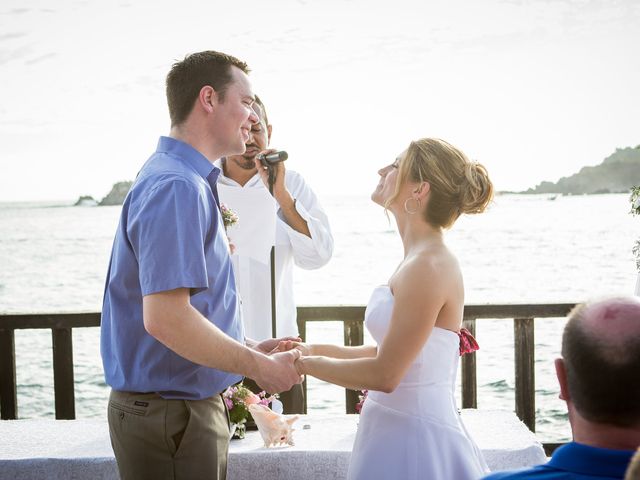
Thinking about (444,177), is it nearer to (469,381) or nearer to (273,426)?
(273,426)

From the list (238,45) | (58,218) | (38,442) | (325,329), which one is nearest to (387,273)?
(325,329)

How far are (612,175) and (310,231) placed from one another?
23234 millimetres

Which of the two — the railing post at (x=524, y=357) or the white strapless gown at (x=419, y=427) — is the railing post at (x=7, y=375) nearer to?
the white strapless gown at (x=419, y=427)

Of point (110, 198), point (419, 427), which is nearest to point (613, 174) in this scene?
point (110, 198)

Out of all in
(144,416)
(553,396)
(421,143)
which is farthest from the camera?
(553,396)

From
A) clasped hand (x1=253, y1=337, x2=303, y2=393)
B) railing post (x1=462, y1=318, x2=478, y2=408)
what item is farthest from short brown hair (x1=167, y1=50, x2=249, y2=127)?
railing post (x1=462, y1=318, x2=478, y2=408)

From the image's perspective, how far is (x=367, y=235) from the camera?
31.7 m

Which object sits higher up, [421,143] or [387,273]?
[421,143]

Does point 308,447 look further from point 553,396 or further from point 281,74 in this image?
point 281,74

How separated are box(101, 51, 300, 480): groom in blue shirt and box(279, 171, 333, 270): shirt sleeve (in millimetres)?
1279

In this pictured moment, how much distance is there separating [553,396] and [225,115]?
39.1ft

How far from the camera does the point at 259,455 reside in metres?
2.36

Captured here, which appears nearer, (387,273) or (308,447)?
(308,447)

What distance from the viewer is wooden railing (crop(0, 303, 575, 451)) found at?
11.1 ft
